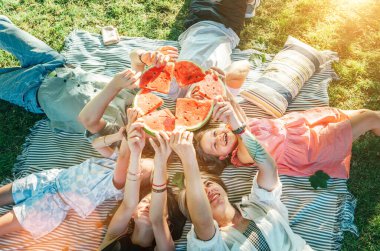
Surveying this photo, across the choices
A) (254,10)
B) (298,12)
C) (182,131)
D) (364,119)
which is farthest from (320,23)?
(182,131)

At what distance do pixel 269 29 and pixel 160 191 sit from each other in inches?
124

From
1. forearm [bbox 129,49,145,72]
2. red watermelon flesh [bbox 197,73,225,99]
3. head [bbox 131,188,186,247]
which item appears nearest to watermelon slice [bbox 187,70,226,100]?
red watermelon flesh [bbox 197,73,225,99]

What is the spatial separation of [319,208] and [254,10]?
2.82 metres

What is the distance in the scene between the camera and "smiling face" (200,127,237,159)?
3.95 metres

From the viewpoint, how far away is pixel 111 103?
4.45 metres

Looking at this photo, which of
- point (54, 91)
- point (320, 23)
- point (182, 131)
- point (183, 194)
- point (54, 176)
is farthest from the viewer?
point (320, 23)

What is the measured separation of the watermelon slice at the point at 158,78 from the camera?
397cm

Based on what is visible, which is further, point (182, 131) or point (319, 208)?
point (319, 208)

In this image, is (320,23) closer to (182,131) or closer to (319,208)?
(319,208)

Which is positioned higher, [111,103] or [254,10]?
[254,10]

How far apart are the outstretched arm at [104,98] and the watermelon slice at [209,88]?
0.59 m

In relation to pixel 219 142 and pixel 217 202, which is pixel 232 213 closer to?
pixel 217 202

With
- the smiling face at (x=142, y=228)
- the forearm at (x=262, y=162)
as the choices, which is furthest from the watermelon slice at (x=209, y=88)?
the smiling face at (x=142, y=228)

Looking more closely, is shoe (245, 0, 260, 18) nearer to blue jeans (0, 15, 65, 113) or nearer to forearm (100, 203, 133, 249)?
blue jeans (0, 15, 65, 113)
